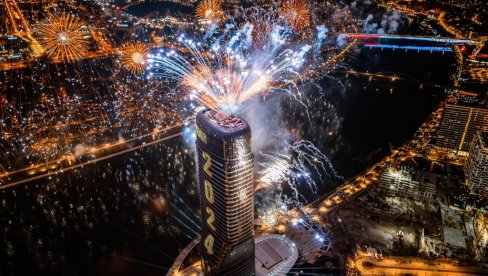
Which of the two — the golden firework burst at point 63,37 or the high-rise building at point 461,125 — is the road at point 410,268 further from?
the golden firework burst at point 63,37

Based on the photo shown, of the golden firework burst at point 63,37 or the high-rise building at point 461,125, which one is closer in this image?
the high-rise building at point 461,125

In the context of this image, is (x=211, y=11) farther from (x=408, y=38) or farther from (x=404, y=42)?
(x=408, y=38)

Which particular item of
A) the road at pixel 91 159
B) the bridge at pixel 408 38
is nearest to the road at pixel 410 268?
the road at pixel 91 159

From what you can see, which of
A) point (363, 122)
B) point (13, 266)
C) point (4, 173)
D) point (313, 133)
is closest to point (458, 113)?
point (363, 122)

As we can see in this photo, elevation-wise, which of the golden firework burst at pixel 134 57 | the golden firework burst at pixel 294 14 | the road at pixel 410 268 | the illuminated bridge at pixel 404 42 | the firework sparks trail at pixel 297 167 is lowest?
the road at pixel 410 268

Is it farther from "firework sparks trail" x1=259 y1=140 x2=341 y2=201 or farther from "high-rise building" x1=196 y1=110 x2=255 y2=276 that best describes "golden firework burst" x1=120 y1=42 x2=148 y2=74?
"high-rise building" x1=196 y1=110 x2=255 y2=276
